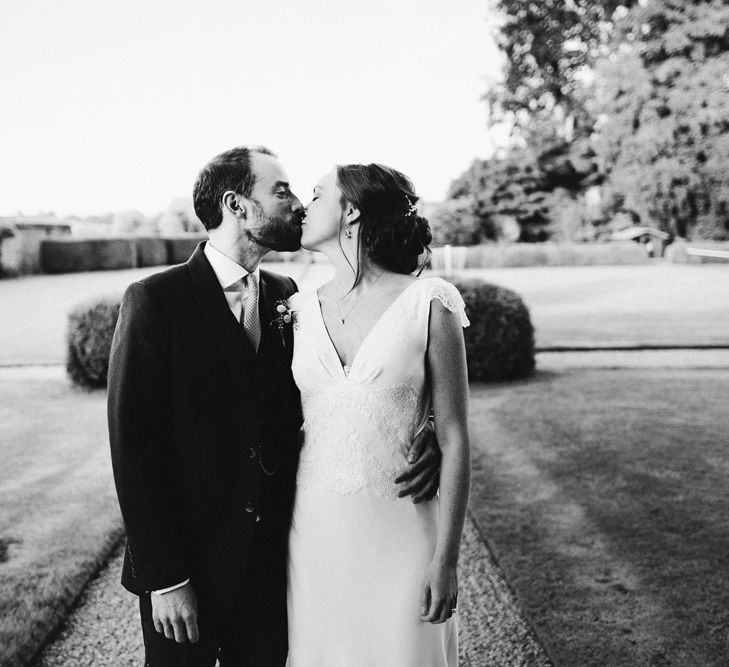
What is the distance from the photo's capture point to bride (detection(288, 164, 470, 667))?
2012 millimetres

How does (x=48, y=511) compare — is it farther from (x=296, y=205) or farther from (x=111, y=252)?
(x=111, y=252)

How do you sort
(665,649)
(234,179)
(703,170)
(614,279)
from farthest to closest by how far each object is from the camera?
(703,170)
(614,279)
(665,649)
(234,179)

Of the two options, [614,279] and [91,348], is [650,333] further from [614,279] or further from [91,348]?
[614,279]

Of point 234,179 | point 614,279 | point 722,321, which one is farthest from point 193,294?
point 614,279

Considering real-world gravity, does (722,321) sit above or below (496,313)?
below

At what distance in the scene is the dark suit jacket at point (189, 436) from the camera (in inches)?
77.2

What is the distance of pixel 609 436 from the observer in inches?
269

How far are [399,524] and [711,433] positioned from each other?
5760 mm

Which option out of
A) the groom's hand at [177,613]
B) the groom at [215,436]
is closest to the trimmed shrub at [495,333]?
the groom at [215,436]

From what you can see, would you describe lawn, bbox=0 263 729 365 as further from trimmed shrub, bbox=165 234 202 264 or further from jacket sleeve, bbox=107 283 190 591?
jacket sleeve, bbox=107 283 190 591

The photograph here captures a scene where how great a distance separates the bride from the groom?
7 centimetres

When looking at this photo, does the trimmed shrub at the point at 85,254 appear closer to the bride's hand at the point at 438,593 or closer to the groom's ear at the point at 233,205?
the groom's ear at the point at 233,205

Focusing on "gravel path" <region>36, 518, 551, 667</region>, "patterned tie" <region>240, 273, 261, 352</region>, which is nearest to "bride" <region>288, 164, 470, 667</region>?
"patterned tie" <region>240, 273, 261, 352</region>

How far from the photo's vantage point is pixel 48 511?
5.23 meters
